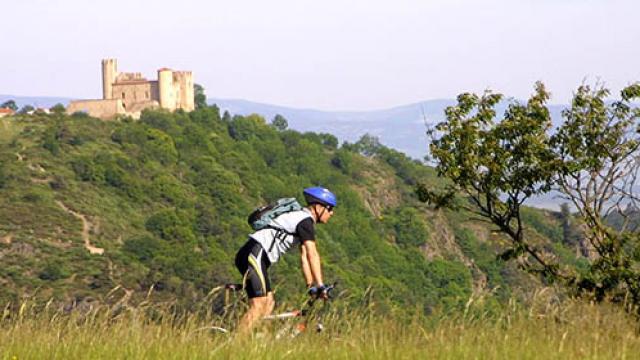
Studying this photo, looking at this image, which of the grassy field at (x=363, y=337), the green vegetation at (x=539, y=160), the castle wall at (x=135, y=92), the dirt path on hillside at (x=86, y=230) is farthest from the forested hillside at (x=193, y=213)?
the grassy field at (x=363, y=337)

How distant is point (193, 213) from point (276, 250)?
97477 mm

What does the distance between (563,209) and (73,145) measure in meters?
49.9

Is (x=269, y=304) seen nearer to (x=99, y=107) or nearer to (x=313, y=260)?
(x=313, y=260)

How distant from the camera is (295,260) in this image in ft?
292

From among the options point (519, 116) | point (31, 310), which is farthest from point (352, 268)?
point (31, 310)

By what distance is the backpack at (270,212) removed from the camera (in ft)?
24.4

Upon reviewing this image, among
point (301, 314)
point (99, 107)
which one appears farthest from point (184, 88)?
point (301, 314)

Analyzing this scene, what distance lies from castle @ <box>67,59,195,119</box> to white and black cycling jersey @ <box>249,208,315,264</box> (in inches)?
4865

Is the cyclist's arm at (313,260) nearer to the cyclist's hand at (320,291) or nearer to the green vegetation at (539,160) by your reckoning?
the cyclist's hand at (320,291)

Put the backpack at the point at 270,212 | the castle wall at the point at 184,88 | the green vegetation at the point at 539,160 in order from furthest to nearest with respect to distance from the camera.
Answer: the castle wall at the point at 184,88 < the green vegetation at the point at 539,160 < the backpack at the point at 270,212

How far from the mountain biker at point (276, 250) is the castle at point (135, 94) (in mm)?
123491

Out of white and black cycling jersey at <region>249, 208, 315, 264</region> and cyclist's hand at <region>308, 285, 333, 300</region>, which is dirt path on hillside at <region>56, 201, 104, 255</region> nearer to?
white and black cycling jersey at <region>249, 208, 315, 264</region>

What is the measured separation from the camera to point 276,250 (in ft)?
24.1

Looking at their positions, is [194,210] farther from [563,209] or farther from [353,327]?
[353,327]
